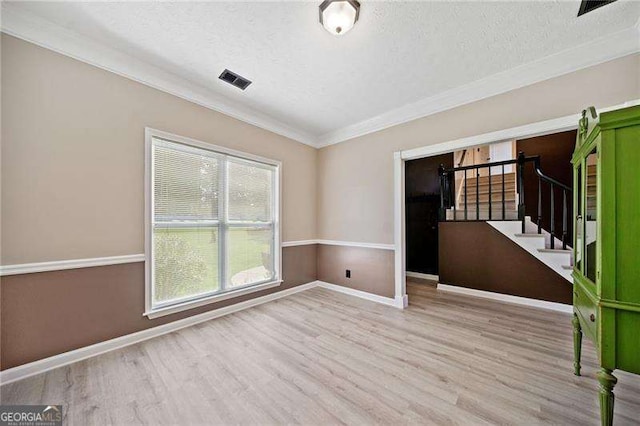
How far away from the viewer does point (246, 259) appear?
335 centimetres

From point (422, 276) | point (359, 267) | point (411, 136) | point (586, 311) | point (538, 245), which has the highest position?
point (411, 136)

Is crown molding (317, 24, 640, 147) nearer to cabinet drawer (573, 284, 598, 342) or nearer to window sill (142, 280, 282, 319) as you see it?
cabinet drawer (573, 284, 598, 342)

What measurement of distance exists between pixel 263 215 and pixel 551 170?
5.09 metres

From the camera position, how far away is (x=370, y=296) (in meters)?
3.61

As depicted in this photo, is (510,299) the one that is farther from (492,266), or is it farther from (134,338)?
(134,338)

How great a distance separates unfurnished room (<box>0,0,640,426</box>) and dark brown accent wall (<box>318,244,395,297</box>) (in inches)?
1.6

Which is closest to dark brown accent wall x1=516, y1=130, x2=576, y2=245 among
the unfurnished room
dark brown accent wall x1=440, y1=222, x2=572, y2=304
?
the unfurnished room

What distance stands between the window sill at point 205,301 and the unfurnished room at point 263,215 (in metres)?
0.02

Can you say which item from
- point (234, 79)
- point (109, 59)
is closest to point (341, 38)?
point (234, 79)

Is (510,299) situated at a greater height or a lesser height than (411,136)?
lesser

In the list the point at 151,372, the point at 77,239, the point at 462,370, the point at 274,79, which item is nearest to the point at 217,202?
the point at 77,239

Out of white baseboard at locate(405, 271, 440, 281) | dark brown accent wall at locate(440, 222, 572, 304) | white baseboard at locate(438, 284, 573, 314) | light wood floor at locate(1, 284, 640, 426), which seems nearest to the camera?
light wood floor at locate(1, 284, 640, 426)

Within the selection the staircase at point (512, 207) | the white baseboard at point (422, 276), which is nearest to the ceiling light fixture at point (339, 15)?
the staircase at point (512, 207)

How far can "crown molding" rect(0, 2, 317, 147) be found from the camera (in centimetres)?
181
